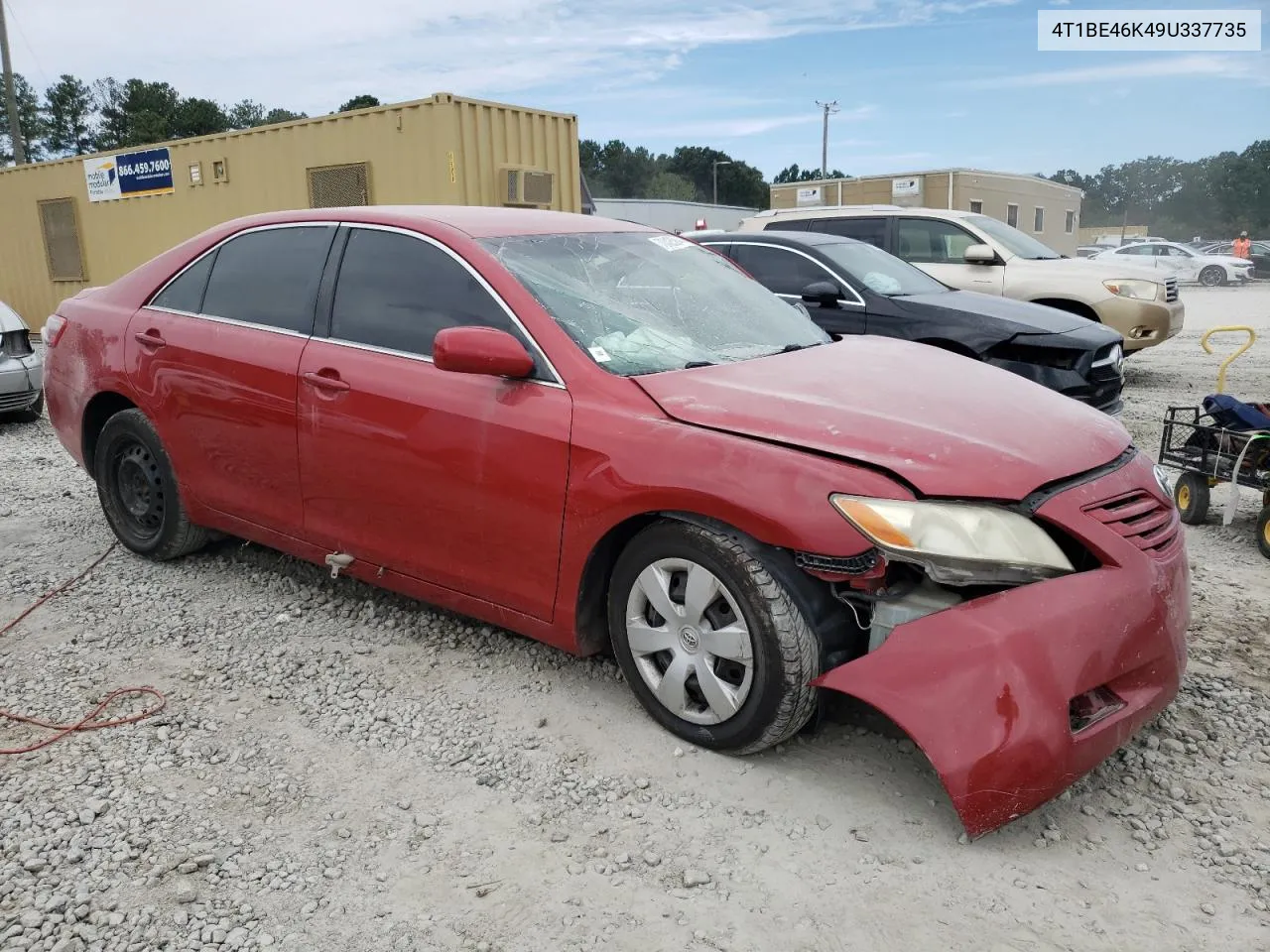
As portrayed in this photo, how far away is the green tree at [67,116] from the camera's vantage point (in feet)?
171

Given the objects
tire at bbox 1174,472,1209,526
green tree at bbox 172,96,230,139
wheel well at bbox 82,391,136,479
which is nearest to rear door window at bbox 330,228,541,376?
wheel well at bbox 82,391,136,479

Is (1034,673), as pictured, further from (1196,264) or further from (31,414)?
(1196,264)

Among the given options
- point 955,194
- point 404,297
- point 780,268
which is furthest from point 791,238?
point 955,194

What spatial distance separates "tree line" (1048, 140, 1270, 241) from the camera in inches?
3278

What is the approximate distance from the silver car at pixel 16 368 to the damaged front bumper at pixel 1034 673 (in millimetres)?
8181

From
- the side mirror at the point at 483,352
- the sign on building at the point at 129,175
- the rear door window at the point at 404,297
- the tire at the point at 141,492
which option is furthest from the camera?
the sign on building at the point at 129,175

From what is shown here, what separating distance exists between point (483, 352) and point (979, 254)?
741cm

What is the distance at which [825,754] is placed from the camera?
3.05 m

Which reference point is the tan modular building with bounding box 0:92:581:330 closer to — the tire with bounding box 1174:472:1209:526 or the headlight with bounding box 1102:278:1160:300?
the headlight with bounding box 1102:278:1160:300

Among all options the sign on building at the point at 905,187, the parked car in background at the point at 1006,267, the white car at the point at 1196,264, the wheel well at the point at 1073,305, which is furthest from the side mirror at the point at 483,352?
the white car at the point at 1196,264

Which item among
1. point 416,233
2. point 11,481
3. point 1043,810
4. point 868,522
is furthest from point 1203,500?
point 11,481

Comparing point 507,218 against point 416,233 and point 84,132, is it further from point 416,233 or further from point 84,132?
point 84,132

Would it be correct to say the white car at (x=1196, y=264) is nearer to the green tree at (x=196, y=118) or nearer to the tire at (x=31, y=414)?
the tire at (x=31, y=414)

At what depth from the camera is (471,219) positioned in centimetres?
378
